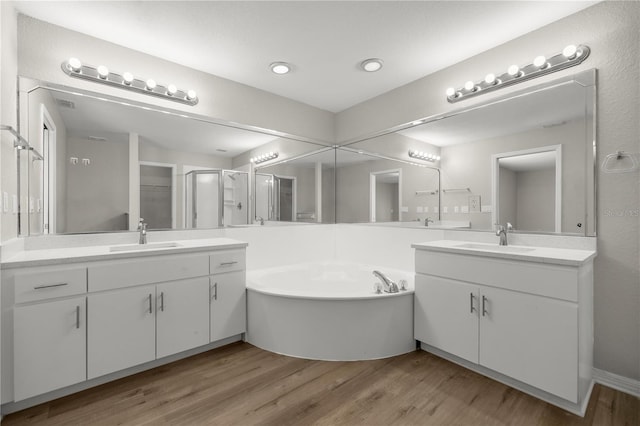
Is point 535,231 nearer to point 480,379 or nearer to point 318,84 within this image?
point 480,379

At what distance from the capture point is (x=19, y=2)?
1.88 metres

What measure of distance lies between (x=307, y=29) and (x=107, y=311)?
2.33m

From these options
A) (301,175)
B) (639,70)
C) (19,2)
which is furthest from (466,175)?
(19,2)

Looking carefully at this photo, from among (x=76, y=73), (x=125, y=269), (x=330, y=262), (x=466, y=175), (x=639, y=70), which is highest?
(x=76, y=73)

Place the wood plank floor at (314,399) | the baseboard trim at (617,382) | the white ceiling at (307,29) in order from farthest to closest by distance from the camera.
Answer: the white ceiling at (307,29) < the baseboard trim at (617,382) < the wood plank floor at (314,399)

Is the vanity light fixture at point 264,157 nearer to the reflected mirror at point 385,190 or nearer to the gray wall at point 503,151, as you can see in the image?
the reflected mirror at point 385,190

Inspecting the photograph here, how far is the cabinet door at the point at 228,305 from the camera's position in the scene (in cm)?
231

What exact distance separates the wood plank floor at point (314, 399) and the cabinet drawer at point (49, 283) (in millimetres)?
626

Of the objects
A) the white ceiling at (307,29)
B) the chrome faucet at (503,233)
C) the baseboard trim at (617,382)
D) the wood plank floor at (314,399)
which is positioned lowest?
the wood plank floor at (314,399)

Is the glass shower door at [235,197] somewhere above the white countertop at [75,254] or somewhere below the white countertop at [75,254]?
above

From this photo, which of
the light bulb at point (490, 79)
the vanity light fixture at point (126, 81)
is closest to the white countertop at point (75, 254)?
the vanity light fixture at point (126, 81)

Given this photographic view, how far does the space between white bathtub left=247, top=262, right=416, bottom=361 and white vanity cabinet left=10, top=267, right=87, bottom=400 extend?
3.63ft

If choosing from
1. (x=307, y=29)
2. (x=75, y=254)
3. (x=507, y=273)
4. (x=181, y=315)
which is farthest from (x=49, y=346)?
(x=507, y=273)

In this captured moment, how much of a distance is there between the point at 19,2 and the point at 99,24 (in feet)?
1.33
